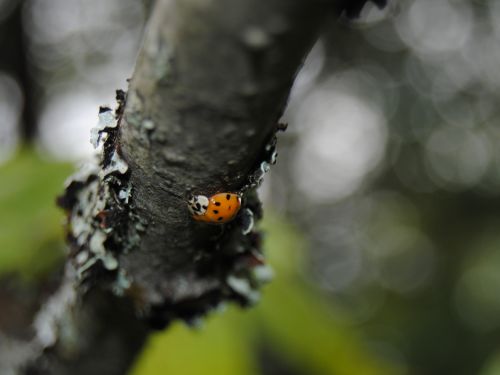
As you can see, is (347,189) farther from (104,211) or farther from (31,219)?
(104,211)

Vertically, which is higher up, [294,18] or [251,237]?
[294,18]

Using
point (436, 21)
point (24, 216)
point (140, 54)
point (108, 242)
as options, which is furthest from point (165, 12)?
point (436, 21)

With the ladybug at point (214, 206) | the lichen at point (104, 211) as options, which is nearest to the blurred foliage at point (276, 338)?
the lichen at point (104, 211)

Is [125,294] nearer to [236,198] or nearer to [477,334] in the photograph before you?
[236,198]

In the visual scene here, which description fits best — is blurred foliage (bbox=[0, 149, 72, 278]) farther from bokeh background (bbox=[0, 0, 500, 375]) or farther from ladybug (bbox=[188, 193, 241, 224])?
ladybug (bbox=[188, 193, 241, 224])

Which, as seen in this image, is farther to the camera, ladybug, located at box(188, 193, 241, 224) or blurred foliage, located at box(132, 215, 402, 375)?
blurred foliage, located at box(132, 215, 402, 375)

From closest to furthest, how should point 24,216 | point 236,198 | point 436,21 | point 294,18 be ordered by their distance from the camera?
1. point 294,18
2. point 236,198
3. point 24,216
4. point 436,21

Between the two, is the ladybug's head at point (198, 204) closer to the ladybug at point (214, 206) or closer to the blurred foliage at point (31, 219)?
the ladybug at point (214, 206)

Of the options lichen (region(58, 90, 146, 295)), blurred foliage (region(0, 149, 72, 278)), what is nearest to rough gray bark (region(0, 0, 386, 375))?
lichen (region(58, 90, 146, 295))

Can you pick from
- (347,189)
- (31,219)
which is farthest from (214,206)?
(347,189)
